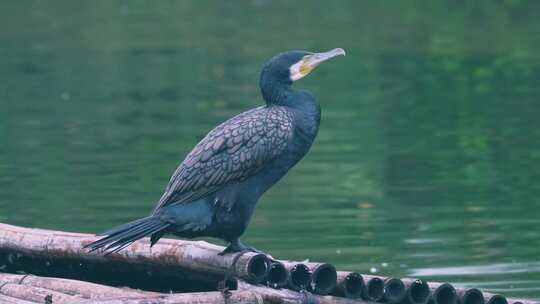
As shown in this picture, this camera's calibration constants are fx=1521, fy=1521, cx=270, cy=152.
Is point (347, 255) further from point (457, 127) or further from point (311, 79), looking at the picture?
point (311, 79)

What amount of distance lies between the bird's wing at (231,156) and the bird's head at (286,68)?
256 mm

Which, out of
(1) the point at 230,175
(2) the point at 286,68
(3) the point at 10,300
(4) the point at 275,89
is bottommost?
(3) the point at 10,300

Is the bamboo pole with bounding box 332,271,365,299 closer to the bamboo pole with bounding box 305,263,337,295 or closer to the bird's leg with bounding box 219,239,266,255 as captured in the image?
the bamboo pole with bounding box 305,263,337,295

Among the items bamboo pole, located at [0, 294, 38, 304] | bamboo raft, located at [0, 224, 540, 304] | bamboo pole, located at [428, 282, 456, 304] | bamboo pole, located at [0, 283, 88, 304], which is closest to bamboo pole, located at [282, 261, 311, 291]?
bamboo raft, located at [0, 224, 540, 304]

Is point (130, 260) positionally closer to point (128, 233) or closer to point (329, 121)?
point (128, 233)

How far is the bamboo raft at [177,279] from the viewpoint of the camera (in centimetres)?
617

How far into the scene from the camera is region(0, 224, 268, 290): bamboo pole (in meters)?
6.34

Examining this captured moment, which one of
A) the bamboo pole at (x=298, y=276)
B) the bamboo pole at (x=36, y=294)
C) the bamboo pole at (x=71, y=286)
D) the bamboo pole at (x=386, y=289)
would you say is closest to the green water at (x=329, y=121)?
the bamboo pole at (x=386, y=289)

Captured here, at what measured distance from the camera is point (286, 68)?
6.88 m

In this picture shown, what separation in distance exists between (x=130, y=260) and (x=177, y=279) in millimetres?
239

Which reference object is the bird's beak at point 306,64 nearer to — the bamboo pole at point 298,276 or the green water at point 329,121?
the bamboo pole at point 298,276

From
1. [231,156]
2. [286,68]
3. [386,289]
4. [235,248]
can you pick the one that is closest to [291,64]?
[286,68]

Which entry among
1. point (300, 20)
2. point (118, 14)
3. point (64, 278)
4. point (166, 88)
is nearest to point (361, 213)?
point (64, 278)

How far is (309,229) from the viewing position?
33.0ft
